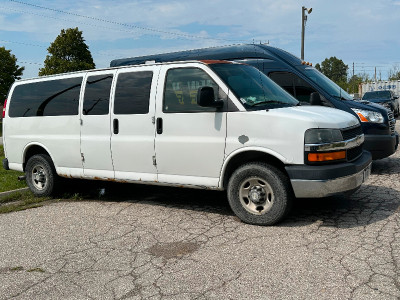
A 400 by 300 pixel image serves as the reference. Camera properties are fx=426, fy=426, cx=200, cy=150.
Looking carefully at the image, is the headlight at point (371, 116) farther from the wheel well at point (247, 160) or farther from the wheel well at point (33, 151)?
the wheel well at point (33, 151)

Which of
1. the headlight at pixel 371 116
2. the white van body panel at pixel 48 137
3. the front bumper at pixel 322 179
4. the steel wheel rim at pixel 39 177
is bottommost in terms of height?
the steel wheel rim at pixel 39 177

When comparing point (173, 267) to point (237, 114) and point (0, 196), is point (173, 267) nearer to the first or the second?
point (237, 114)

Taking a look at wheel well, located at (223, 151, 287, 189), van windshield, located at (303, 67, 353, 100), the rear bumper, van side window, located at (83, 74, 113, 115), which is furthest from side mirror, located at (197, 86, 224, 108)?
the rear bumper

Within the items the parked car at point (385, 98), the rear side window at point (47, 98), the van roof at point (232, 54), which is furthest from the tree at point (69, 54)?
the rear side window at point (47, 98)

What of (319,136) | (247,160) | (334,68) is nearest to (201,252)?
(247,160)

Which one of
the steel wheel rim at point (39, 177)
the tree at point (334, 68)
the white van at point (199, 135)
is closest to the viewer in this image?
the white van at point (199, 135)

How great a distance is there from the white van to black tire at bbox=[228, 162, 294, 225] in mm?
12

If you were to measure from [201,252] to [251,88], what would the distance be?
87.3 inches

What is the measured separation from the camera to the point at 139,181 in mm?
5828

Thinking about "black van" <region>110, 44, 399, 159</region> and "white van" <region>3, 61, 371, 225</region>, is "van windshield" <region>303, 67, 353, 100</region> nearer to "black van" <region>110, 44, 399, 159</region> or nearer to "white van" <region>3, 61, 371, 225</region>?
"black van" <region>110, 44, 399, 159</region>

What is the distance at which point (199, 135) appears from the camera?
5242mm

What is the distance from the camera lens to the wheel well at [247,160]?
493 cm

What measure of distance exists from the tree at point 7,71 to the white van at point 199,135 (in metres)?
39.1

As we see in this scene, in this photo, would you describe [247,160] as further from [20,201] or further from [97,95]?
[20,201]
